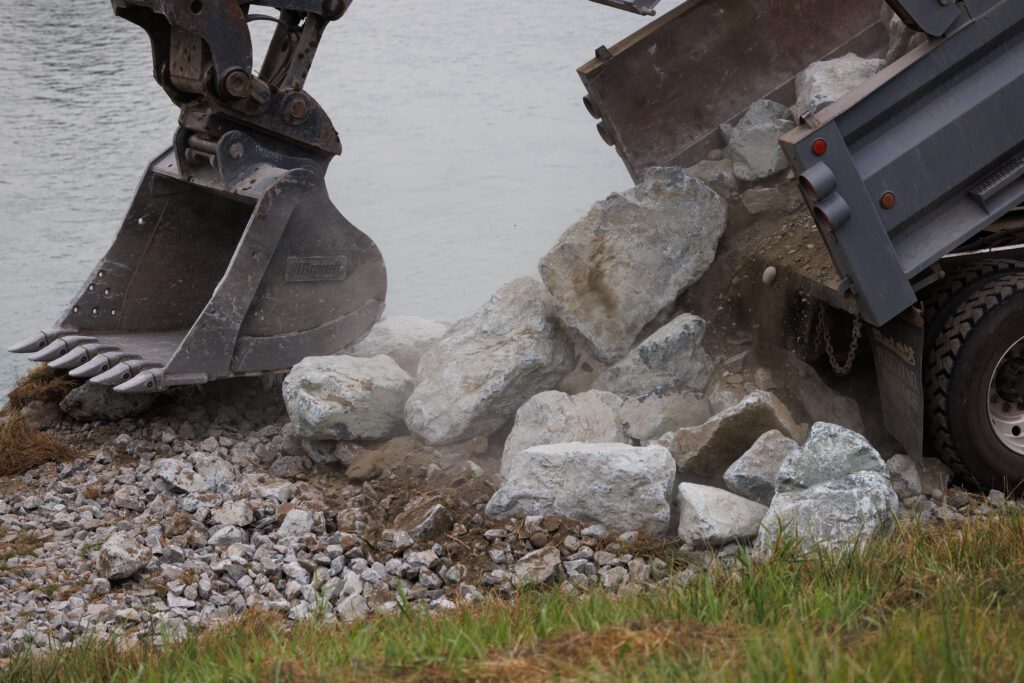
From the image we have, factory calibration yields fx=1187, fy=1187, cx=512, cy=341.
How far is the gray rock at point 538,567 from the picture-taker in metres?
3.88

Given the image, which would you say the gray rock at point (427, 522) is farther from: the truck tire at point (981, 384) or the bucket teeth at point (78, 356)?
the bucket teeth at point (78, 356)

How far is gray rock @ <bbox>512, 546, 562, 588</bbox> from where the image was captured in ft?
12.7

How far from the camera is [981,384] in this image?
418 centimetres

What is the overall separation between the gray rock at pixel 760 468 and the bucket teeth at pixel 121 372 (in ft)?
9.16

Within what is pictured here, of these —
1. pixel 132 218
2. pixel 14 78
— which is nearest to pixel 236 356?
pixel 132 218

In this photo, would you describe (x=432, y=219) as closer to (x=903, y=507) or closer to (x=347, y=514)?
(x=347, y=514)

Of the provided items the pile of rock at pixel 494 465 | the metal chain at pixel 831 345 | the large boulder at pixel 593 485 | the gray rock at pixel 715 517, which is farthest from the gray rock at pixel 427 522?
the metal chain at pixel 831 345

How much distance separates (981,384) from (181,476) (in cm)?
316

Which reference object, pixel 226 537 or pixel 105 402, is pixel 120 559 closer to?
pixel 226 537

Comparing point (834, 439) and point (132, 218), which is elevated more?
point (132, 218)

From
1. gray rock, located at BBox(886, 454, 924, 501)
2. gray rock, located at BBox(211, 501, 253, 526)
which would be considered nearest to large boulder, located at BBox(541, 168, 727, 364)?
gray rock, located at BBox(886, 454, 924, 501)

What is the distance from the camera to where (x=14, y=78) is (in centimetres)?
1218

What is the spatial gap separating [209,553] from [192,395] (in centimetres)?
190

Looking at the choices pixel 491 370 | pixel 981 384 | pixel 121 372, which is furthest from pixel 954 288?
pixel 121 372
